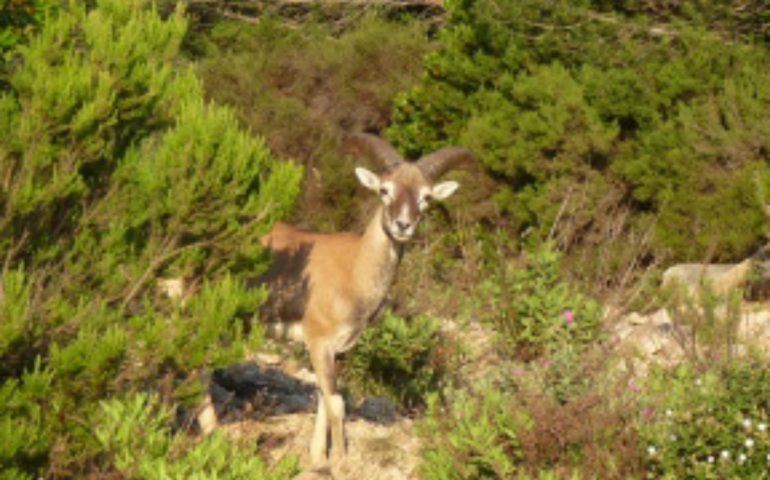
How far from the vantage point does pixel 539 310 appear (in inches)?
535

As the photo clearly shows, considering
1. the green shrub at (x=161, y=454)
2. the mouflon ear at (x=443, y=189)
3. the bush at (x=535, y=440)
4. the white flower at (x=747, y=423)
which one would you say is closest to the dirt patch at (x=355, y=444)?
the bush at (x=535, y=440)

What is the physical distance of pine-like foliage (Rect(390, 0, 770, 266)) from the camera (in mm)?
18750

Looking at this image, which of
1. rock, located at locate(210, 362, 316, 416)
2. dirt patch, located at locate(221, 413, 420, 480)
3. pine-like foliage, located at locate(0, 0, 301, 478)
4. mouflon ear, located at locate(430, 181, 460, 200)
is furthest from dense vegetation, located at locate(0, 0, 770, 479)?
mouflon ear, located at locate(430, 181, 460, 200)

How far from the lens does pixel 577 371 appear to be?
412 inches

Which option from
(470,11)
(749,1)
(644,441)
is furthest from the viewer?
(470,11)

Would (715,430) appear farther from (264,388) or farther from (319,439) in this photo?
(264,388)

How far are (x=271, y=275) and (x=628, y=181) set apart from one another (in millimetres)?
10855

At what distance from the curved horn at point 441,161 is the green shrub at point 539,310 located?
90.2 inches

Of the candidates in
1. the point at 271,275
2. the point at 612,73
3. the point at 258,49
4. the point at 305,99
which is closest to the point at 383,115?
the point at 305,99

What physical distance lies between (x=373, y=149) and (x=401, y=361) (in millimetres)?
2121

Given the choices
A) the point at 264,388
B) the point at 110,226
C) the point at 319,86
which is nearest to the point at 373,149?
the point at 264,388

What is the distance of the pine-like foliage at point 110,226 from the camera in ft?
26.6

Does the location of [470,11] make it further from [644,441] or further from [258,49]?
[644,441]

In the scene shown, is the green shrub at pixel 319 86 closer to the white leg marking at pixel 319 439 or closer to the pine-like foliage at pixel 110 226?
the white leg marking at pixel 319 439
